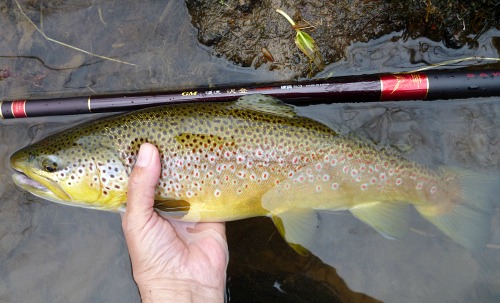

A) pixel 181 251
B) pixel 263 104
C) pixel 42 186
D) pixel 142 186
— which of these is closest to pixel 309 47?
pixel 263 104

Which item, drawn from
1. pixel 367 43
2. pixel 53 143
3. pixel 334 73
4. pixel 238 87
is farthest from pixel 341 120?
pixel 53 143

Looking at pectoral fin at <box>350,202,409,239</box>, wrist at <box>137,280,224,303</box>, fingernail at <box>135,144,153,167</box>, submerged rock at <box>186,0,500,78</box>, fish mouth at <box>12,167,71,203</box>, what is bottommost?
wrist at <box>137,280,224,303</box>

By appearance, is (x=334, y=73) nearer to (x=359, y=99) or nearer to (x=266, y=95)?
(x=359, y=99)

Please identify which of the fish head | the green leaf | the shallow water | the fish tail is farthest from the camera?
the shallow water

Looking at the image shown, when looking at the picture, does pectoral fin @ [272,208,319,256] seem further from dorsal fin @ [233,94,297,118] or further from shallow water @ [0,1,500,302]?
dorsal fin @ [233,94,297,118]

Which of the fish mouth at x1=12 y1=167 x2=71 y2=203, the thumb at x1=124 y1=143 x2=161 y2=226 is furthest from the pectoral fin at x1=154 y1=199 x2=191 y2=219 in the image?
the fish mouth at x1=12 y1=167 x2=71 y2=203
